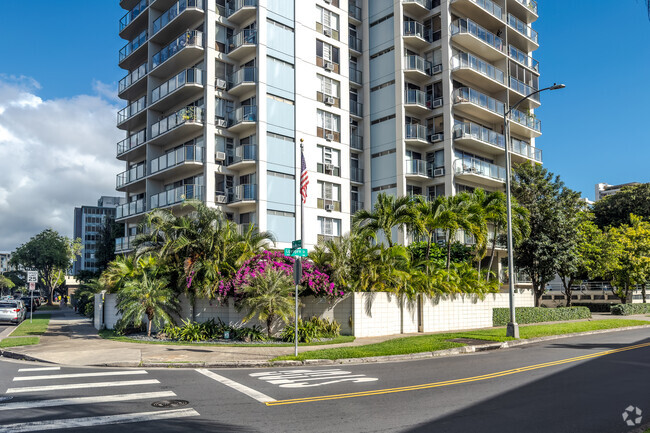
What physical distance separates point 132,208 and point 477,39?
29.5 m

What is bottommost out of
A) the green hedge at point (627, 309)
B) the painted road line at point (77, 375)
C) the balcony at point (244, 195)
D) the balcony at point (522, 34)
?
the green hedge at point (627, 309)

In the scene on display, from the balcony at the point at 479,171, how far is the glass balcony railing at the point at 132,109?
24.6 metres

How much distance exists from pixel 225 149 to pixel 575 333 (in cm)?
2352

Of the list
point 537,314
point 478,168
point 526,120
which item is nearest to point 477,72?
point 478,168

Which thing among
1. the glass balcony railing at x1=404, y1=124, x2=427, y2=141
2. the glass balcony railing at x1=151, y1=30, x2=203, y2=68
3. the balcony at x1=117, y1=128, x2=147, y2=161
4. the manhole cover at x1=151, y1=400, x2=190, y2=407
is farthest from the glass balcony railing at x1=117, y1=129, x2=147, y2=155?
the manhole cover at x1=151, y1=400, x2=190, y2=407

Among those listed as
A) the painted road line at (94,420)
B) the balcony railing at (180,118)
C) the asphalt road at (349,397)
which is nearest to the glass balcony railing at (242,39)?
the balcony railing at (180,118)

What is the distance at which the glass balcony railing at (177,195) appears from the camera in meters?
34.4

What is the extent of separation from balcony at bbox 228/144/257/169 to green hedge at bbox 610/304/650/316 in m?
29.9

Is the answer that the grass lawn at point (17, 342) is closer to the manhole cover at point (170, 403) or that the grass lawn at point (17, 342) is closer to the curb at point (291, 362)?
the curb at point (291, 362)

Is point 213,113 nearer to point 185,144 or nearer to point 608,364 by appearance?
point 185,144

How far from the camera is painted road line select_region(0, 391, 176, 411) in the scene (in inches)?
376

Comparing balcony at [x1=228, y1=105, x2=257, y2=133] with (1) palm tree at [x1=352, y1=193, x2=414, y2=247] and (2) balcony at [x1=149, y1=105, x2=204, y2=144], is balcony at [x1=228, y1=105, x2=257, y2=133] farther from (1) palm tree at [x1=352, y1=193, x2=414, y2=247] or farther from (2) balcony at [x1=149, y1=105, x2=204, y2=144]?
(1) palm tree at [x1=352, y1=193, x2=414, y2=247]

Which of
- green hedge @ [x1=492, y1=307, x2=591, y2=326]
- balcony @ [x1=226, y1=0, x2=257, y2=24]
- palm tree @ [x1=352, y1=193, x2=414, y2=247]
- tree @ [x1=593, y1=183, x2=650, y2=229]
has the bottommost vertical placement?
green hedge @ [x1=492, y1=307, x2=591, y2=326]

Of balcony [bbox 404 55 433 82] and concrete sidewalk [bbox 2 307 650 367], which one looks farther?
balcony [bbox 404 55 433 82]
